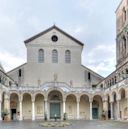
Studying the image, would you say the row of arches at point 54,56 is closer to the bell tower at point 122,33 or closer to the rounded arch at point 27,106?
the rounded arch at point 27,106

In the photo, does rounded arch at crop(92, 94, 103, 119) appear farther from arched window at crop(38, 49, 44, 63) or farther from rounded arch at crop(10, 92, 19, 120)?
rounded arch at crop(10, 92, 19, 120)

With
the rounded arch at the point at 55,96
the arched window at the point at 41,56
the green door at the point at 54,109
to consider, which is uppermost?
the arched window at the point at 41,56

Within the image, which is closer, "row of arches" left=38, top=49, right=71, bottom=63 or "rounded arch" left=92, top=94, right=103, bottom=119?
"rounded arch" left=92, top=94, right=103, bottom=119

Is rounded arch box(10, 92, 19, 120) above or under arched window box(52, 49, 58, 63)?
under

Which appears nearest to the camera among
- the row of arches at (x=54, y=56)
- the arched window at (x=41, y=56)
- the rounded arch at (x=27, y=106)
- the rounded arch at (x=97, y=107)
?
the rounded arch at (x=27, y=106)

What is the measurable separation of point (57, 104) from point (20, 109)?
24.0 ft

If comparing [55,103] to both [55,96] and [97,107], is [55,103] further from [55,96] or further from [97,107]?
[97,107]

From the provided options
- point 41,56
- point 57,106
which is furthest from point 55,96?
point 41,56

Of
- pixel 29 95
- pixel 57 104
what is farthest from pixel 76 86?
pixel 29 95

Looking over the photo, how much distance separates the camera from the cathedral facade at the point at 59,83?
60850 millimetres

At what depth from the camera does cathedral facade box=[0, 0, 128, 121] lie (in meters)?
60.8

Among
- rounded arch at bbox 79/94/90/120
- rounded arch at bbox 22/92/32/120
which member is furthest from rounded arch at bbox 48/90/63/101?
rounded arch at bbox 79/94/90/120

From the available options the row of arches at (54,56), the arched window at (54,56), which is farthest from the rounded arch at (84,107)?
the arched window at (54,56)

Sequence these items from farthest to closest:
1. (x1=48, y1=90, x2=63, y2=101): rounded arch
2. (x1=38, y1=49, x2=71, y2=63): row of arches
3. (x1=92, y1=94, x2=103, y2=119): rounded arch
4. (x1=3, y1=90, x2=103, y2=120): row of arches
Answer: (x1=38, y1=49, x2=71, y2=63): row of arches < (x1=92, y1=94, x2=103, y2=119): rounded arch < (x1=48, y1=90, x2=63, y2=101): rounded arch < (x1=3, y1=90, x2=103, y2=120): row of arches
